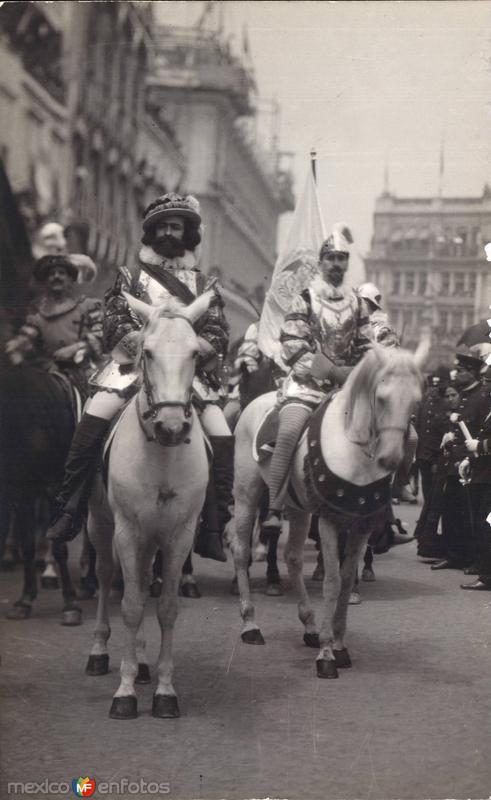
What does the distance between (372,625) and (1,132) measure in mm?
4336

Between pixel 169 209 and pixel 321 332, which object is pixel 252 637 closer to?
pixel 321 332

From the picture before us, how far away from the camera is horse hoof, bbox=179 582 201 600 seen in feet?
31.3

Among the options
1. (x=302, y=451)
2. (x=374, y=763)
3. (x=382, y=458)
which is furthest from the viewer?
(x=302, y=451)

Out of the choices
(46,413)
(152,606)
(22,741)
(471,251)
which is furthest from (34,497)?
(471,251)

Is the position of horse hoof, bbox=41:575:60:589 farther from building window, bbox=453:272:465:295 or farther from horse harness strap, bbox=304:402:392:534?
building window, bbox=453:272:465:295

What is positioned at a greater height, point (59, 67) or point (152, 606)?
point (59, 67)

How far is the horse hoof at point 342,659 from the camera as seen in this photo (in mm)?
7852

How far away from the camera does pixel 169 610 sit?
694 cm

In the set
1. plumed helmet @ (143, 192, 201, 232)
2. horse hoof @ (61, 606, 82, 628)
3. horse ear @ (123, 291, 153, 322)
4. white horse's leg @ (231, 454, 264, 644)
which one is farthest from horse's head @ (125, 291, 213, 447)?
horse hoof @ (61, 606, 82, 628)

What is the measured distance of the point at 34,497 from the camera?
9375 millimetres

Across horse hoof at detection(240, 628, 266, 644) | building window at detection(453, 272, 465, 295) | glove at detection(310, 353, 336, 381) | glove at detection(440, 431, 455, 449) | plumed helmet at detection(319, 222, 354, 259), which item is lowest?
horse hoof at detection(240, 628, 266, 644)

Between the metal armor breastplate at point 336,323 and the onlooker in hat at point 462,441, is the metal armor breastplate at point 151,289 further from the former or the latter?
the onlooker in hat at point 462,441

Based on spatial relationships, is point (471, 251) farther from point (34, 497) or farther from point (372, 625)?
point (34, 497)

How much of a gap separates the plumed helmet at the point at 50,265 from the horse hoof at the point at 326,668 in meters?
3.37
